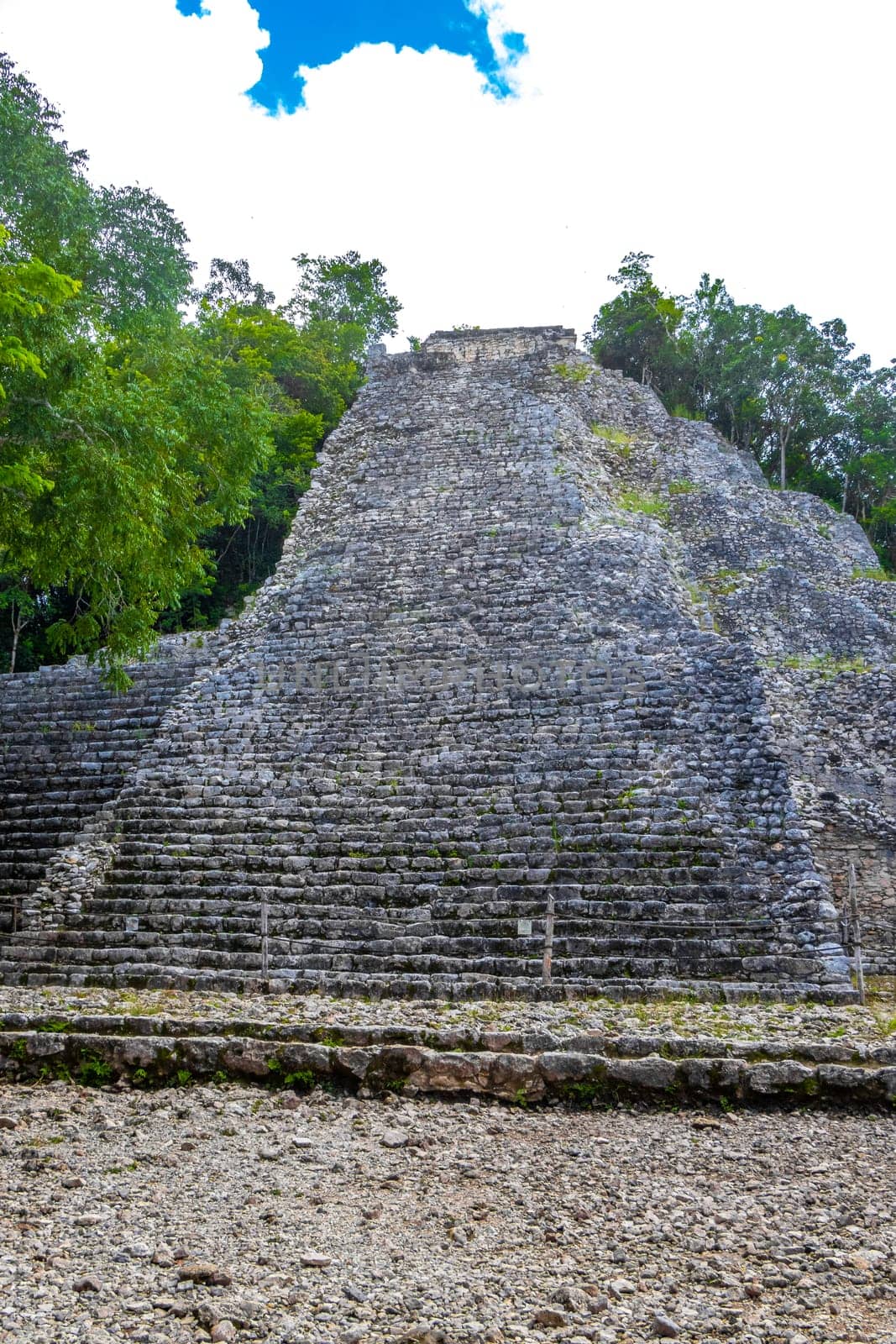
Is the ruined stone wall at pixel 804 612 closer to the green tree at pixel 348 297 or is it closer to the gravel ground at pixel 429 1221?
the gravel ground at pixel 429 1221

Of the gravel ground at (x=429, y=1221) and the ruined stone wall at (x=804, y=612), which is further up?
the ruined stone wall at (x=804, y=612)

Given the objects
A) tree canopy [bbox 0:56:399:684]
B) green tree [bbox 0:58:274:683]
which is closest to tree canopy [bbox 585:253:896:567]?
tree canopy [bbox 0:56:399:684]

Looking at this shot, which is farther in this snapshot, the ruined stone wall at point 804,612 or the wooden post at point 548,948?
the ruined stone wall at point 804,612

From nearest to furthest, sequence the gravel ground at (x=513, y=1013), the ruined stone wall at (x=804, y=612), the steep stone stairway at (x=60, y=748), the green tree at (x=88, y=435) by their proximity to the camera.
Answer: the gravel ground at (x=513, y=1013)
the green tree at (x=88, y=435)
the steep stone stairway at (x=60, y=748)
the ruined stone wall at (x=804, y=612)

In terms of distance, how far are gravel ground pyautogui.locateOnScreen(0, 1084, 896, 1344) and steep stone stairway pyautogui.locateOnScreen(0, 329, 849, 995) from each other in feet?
6.64

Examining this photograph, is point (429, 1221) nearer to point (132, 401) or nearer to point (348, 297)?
point (132, 401)

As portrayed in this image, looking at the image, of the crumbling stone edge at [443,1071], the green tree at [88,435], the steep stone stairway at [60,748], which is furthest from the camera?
the steep stone stairway at [60,748]

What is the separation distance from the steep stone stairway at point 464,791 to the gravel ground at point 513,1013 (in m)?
0.49

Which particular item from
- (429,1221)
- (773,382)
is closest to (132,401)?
(429,1221)

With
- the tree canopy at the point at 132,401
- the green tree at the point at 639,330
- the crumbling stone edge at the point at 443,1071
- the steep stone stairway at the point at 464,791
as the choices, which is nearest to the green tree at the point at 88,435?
the tree canopy at the point at 132,401

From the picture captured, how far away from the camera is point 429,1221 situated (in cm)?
302

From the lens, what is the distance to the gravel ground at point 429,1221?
2430mm

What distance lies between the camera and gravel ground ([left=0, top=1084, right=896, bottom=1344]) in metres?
2.43

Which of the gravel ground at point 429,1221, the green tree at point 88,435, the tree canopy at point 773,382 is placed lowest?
the gravel ground at point 429,1221
